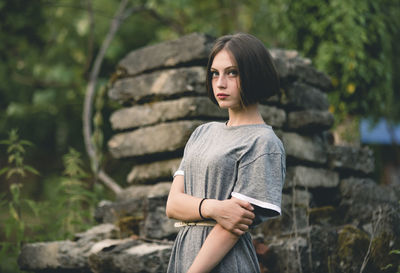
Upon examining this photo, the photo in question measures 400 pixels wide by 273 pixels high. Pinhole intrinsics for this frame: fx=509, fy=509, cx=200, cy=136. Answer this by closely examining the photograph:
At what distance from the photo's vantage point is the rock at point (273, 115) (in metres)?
4.40

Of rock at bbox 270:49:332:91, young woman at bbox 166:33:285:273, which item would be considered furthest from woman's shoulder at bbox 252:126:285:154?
rock at bbox 270:49:332:91

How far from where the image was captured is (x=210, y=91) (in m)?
2.61

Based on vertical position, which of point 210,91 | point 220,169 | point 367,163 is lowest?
point 367,163

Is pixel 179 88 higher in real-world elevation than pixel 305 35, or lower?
lower

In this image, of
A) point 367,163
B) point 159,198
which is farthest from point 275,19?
point 159,198

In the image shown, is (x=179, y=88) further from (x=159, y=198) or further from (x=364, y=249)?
(x=364, y=249)

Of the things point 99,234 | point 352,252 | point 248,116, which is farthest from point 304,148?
point 248,116

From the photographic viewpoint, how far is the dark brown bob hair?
233 centimetres

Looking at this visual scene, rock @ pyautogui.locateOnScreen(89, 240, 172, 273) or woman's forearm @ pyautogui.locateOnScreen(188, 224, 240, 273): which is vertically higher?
woman's forearm @ pyautogui.locateOnScreen(188, 224, 240, 273)

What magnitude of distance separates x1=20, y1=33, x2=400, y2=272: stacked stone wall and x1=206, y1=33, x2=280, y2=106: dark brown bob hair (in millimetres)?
1370

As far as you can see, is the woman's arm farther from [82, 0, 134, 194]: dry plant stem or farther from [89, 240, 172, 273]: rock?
[82, 0, 134, 194]: dry plant stem

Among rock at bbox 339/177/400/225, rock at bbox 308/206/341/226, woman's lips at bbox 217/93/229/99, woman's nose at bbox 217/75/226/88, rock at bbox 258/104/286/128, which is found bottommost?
rock at bbox 308/206/341/226

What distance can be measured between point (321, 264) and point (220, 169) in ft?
5.46

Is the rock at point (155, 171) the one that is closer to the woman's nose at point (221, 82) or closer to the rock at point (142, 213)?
the rock at point (142, 213)
